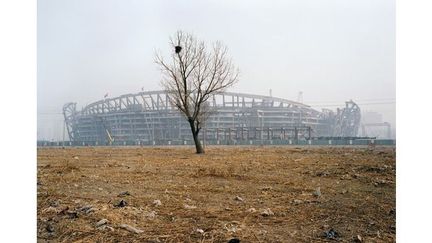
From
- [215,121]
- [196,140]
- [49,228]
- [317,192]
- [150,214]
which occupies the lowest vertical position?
[49,228]

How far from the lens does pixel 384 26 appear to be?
2385 millimetres

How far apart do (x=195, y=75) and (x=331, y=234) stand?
1303 mm

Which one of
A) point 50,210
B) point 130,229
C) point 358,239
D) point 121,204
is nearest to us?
point 358,239

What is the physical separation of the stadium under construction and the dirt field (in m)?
0.08

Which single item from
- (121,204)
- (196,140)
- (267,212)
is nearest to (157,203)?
(121,204)

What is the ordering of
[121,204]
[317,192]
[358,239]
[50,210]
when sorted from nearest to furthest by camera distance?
[358,239] < [317,192] < [121,204] < [50,210]

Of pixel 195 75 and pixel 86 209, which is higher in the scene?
pixel 195 75

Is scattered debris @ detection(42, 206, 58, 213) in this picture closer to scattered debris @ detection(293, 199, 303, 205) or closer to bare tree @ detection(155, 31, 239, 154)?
bare tree @ detection(155, 31, 239, 154)

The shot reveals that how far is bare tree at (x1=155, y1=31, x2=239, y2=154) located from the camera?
2.67 metres

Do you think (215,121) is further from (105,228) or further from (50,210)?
(50,210)

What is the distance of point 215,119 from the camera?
2750 mm
